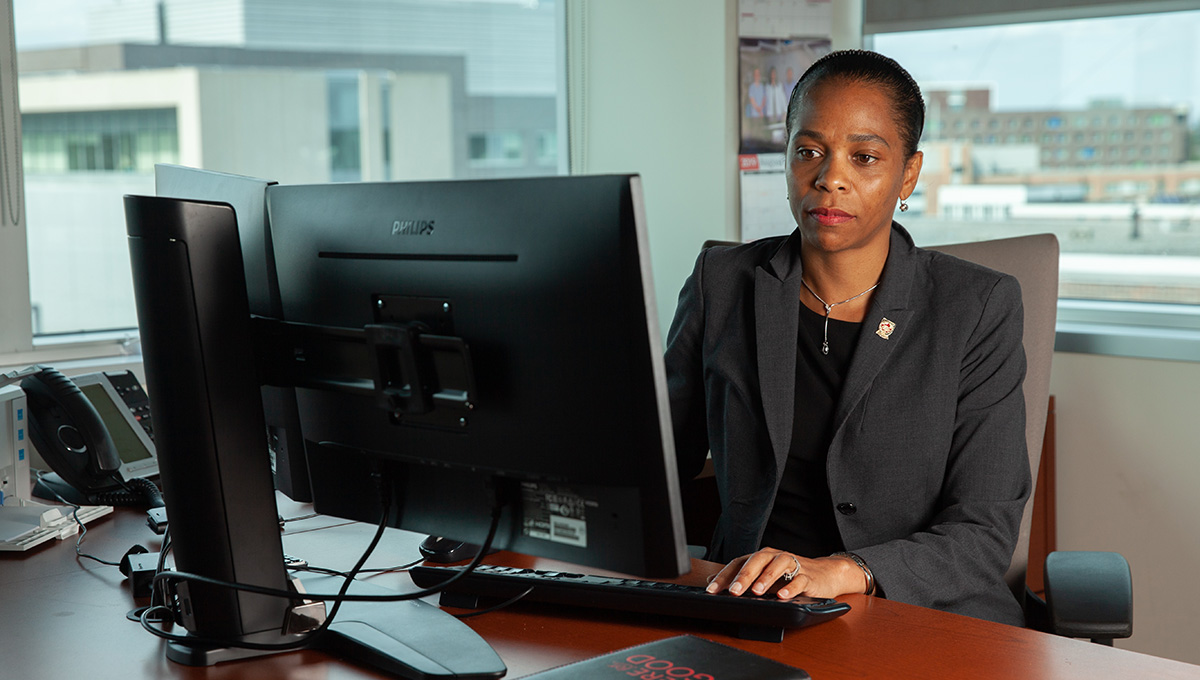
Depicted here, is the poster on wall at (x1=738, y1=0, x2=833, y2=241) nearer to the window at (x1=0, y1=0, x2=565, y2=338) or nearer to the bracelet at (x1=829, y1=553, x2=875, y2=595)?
the window at (x1=0, y1=0, x2=565, y2=338)

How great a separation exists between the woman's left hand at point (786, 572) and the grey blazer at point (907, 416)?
14 centimetres

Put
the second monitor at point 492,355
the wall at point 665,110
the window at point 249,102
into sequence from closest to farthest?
the second monitor at point 492,355 → the window at point 249,102 → the wall at point 665,110

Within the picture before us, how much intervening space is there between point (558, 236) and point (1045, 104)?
229cm

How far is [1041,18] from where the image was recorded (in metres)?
2.66

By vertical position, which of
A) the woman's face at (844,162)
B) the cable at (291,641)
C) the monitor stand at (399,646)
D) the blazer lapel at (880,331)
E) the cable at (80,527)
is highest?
the woman's face at (844,162)

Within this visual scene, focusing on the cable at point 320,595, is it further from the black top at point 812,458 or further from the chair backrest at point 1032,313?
the chair backrest at point 1032,313

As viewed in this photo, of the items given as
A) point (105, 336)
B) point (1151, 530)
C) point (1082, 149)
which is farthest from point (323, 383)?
point (1082, 149)

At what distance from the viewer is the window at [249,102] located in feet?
7.79

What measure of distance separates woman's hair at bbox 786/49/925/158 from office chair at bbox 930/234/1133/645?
293 mm

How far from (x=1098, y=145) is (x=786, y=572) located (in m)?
2.00

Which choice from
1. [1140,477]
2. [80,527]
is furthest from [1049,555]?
[80,527]

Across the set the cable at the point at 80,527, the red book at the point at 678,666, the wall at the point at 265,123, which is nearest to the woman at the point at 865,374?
the red book at the point at 678,666

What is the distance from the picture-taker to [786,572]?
116cm

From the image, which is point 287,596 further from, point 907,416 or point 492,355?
point 907,416
